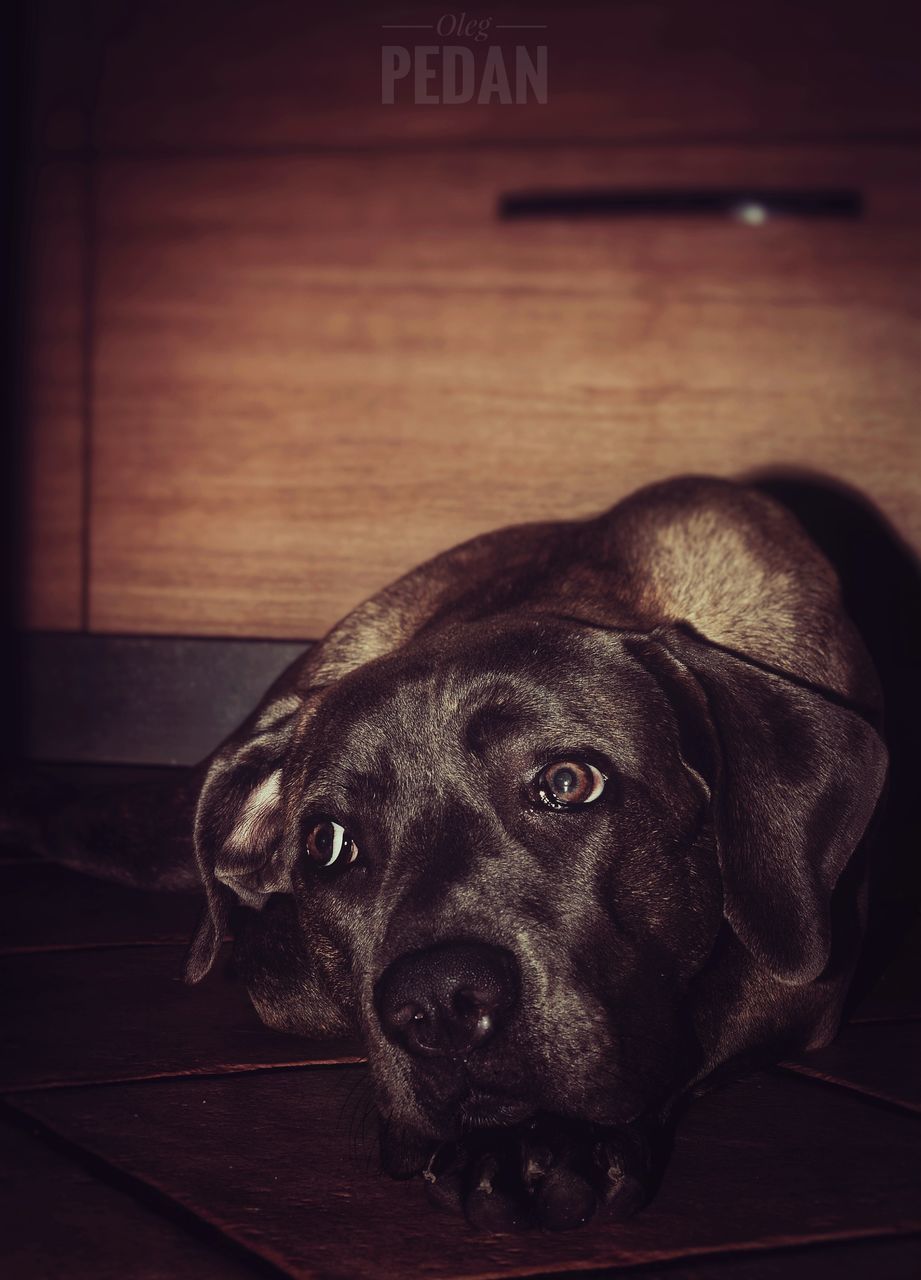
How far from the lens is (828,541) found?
412cm

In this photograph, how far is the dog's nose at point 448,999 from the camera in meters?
1.61

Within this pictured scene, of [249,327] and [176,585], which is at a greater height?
[249,327]

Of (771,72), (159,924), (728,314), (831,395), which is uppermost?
(771,72)

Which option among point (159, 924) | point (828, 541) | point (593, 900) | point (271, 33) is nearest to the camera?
Result: point (593, 900)

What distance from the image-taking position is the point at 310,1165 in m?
1.64

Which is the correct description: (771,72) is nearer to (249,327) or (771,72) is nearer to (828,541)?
(828,541)

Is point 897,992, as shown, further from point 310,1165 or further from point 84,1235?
point 84,1235

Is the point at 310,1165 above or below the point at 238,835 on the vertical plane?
below

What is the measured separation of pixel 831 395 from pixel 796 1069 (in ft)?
9.24

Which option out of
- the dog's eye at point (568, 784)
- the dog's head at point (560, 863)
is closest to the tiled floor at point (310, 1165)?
the dog's head at point (560, 863)

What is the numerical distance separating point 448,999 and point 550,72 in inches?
146

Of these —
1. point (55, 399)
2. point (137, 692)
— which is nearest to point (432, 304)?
point (55, 399)

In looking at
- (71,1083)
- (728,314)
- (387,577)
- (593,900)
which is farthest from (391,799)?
(728,314)

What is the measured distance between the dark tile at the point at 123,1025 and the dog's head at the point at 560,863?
0.10 metres
